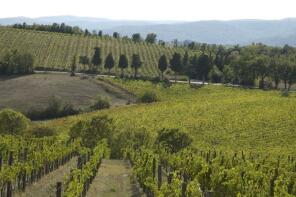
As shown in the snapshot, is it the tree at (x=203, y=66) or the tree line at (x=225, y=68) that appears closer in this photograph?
the tree line at (x=225, y=68)

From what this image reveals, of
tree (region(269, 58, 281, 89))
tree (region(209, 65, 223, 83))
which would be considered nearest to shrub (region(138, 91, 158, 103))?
tree (region(209, 65, 223, 83))

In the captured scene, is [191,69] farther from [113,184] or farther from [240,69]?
[113,184]

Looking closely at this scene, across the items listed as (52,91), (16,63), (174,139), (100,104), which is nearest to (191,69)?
(52,91)

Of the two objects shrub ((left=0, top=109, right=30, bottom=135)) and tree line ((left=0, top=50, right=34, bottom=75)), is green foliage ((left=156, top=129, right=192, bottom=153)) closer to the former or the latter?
shrub ((left=0, top=109, right=30, bottom=135))

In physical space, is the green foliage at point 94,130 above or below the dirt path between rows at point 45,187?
below

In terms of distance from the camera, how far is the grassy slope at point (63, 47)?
159 metres

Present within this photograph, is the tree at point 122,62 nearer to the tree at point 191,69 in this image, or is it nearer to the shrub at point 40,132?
the tree at point 191,69

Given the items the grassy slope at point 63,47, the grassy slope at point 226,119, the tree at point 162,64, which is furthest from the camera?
the grassy slope at point 63,47

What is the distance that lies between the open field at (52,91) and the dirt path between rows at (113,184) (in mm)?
61053

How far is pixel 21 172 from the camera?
3575 centimetres

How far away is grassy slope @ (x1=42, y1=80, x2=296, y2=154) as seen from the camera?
7469 centimetres

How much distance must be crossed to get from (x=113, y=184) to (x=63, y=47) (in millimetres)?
141357

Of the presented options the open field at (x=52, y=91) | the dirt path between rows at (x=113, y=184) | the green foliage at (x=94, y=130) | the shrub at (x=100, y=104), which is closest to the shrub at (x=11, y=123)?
the green foliage at (x=94, y=130)

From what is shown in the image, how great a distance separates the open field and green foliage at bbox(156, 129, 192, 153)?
1954 inches
